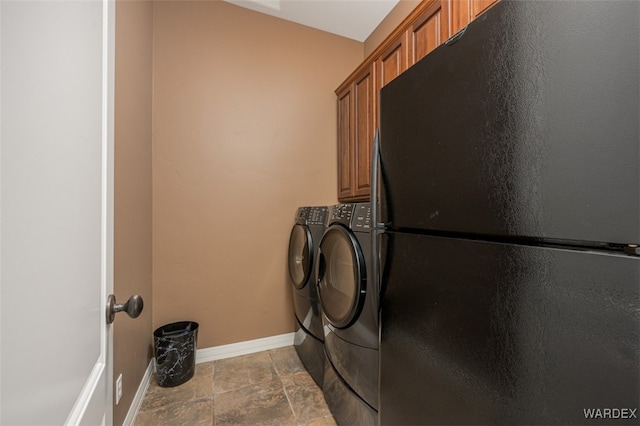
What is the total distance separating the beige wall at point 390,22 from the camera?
2105 millimetres

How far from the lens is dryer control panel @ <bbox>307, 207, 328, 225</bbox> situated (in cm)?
194

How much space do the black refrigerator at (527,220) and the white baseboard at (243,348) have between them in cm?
178

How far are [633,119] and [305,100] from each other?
242 centimetres

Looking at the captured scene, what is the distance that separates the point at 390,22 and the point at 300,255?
213cm

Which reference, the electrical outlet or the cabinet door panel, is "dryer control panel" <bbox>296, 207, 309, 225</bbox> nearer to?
the cabinet door panel

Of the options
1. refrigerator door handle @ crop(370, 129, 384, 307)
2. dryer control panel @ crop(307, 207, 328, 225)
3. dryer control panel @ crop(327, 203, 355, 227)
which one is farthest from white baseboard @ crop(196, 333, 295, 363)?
refrigerator door handle @ crop(370, 129, 384, 307)

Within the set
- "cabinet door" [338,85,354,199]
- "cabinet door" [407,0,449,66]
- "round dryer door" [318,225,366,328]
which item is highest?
"cabinet door" [407,0,449,66]

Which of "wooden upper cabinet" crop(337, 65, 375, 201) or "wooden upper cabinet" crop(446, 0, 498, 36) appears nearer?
"wooden upper cabinet" crop(446, 0, 498, 36)

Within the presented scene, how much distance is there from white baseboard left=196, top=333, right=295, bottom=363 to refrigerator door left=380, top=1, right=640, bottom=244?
2065mm

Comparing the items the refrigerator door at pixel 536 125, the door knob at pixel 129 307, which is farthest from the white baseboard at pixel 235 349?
the refrigerator door at pixel 536 125

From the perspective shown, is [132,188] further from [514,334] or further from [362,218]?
[514,334]

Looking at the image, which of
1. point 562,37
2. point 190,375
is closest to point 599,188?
point 562,37

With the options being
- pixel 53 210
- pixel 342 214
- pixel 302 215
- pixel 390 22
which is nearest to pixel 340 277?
pixel 342 214

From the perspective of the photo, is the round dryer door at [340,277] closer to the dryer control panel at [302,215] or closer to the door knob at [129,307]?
the dryer control panel at [302,215]
